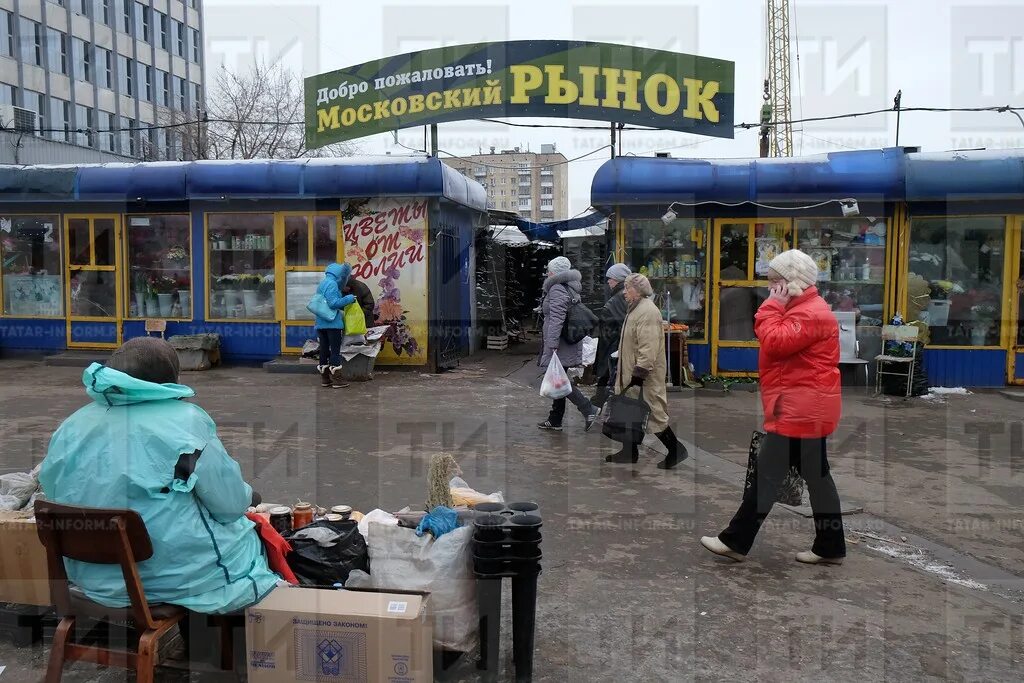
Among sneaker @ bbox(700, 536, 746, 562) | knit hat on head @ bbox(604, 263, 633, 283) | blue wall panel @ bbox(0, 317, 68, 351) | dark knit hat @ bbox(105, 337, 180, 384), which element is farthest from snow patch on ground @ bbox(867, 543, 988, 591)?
blue wall panel @ bbox(0, 317, 68, 351)

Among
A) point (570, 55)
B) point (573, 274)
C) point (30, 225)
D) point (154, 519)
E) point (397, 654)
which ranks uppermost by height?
point (570, 55)

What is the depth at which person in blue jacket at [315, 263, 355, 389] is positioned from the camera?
1186cm

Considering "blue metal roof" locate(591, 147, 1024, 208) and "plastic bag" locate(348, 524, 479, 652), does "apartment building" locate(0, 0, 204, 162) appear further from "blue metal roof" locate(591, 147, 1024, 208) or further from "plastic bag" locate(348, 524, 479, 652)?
"plastic bag" locate(348, 524, 479, 652)

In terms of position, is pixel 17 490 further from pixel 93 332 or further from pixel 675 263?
pixel 93 332

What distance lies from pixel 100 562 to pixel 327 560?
983mm

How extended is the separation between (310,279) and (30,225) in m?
5.29

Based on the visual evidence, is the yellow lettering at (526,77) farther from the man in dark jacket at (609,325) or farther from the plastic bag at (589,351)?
the man in dark jacket at (609,325)

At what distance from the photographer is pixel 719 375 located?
12.4m

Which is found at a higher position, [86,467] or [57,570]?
[86,467]

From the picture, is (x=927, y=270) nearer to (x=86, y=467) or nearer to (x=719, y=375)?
(x=719, y=375)

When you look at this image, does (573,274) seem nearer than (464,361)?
Yes

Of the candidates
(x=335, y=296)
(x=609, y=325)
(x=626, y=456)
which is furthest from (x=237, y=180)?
(x=626, y=456)

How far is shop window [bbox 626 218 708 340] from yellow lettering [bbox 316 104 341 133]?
5082mm

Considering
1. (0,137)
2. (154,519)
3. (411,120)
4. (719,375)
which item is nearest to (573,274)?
(719,375)
